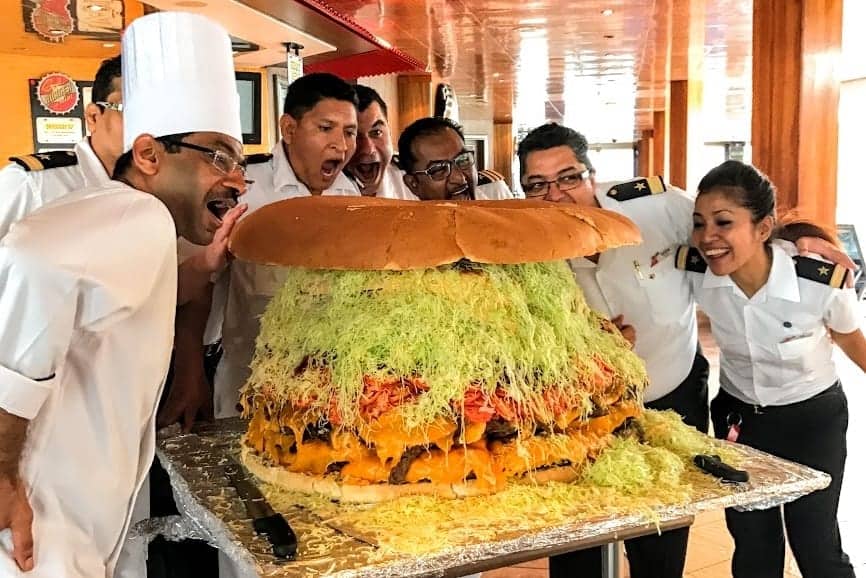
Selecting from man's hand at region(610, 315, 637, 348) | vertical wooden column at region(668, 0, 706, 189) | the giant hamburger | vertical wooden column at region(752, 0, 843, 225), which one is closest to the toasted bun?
the giant hamburger

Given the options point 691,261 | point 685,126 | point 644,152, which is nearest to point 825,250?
point 691,261

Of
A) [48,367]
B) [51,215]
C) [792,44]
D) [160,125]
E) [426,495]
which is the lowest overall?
[426,495]

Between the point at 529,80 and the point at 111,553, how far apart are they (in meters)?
11.5

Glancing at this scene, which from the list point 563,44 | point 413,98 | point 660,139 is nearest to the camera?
point 563,44

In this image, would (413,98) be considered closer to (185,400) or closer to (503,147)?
(185,400)

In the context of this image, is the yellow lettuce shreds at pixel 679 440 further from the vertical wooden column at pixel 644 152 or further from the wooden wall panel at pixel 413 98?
the vertical wooden column at pixel 644 152

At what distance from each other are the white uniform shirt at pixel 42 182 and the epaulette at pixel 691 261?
68.5 inches

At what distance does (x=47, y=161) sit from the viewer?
7.59ft

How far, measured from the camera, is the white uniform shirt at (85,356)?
1256 mm

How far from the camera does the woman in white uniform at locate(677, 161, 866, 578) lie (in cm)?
242

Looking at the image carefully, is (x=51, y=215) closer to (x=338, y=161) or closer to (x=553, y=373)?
(x=553, y=373)

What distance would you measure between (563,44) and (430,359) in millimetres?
7829

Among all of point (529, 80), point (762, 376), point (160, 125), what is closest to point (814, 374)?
point (762, 376)

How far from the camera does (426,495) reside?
5.03ft
